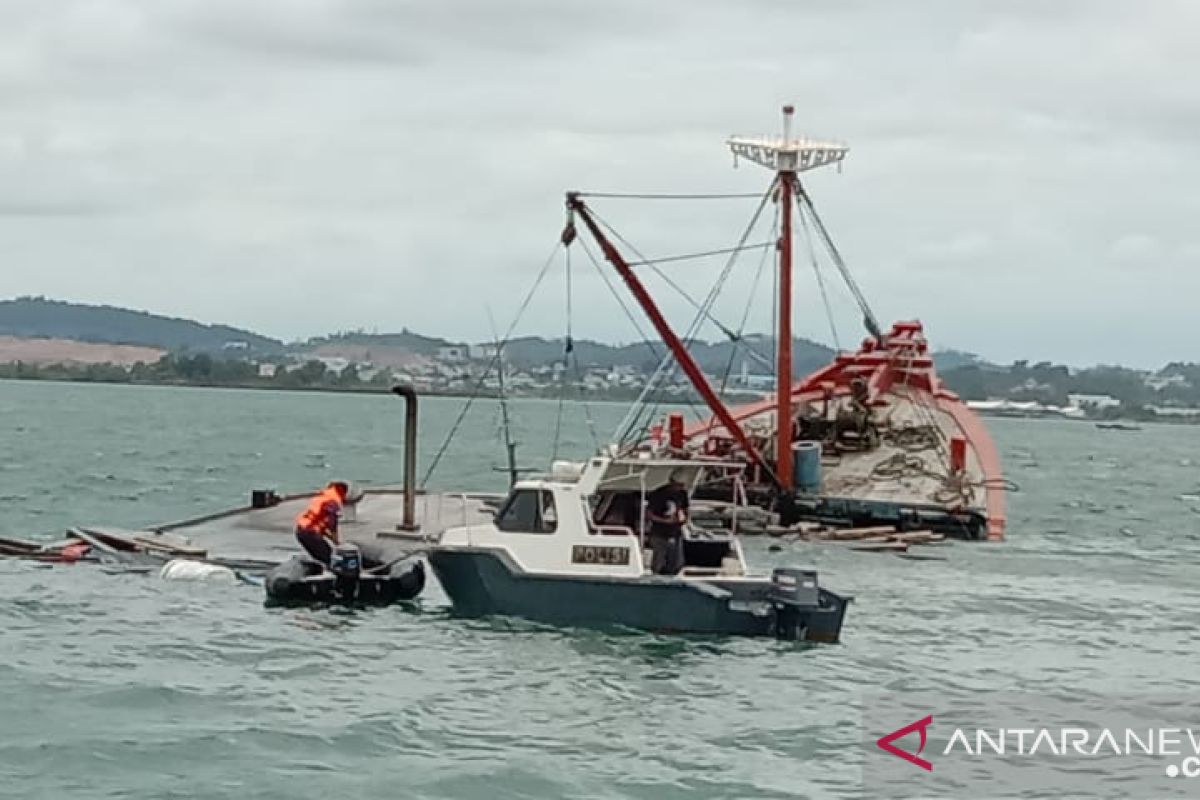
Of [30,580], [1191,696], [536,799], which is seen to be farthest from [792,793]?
[30,580]

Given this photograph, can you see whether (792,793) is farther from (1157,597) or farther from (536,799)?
(1157,597)

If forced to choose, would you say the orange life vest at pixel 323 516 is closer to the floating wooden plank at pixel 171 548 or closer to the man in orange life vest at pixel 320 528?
the man in orange life vest at pixel 320 528

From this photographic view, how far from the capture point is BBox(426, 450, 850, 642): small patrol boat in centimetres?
2581

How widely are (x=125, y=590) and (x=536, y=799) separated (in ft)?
42.5

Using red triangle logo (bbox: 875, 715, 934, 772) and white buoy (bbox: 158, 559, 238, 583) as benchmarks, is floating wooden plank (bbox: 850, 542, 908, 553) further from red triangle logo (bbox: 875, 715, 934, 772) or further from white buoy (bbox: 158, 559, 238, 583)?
red triangle logo (bbox: 875, 715, 934, 772)

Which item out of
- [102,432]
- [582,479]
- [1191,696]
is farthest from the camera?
[102,432]

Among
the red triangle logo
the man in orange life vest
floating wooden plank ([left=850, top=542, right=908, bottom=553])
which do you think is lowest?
the red triangle logo

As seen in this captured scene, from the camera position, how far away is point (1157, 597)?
3712 cm

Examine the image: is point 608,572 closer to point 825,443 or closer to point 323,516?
point 323,516

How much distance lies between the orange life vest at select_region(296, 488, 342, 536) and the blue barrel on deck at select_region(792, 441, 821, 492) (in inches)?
770

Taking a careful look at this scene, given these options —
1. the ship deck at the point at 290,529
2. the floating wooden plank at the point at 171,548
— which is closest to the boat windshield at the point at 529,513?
the ship deck at the point at 290,529

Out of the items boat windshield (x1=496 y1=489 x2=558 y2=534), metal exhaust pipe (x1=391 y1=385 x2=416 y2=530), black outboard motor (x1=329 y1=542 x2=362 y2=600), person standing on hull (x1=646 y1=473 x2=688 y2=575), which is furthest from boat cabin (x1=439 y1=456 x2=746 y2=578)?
metal exhaust pipe (x1=391 y1=385 x2=416 y2=530)

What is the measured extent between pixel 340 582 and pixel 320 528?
0.93m

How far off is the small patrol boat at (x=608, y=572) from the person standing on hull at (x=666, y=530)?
0.14 m
